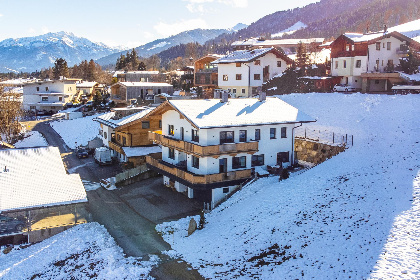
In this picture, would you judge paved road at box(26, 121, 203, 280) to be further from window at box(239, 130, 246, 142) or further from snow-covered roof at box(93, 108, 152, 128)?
window at box(239, 130, 246, 142)

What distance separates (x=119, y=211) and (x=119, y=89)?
167 ft

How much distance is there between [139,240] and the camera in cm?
2781

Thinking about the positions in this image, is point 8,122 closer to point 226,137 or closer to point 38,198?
point 38,198

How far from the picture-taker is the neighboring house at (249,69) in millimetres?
63875

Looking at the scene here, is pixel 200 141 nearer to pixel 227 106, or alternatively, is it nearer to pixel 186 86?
pixel 227 106

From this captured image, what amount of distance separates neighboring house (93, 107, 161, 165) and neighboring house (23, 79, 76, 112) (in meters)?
46.7

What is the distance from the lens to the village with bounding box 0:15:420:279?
2264 centimetres

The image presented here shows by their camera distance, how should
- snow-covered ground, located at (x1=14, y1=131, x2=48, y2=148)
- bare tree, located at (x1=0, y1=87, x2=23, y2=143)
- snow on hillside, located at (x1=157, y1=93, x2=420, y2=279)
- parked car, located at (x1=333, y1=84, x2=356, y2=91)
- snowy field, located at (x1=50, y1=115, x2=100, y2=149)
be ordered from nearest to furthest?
snow on hillside, located at (x1=157, y1=93, x2=420, y2=279)
parked car, located at (x1=333, y1=84, x2=356, y2=91)
snow-covered ground, located at (x1=14, y1=131, x2=48, y2=148)
snowy field, located at (x1=50, y1=115, x2=100, y2=149)
bare tree, located at (x1=0, y1=87, x2=23, y2=143)

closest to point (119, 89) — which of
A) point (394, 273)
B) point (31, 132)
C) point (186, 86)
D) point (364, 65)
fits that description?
point (186, 86)

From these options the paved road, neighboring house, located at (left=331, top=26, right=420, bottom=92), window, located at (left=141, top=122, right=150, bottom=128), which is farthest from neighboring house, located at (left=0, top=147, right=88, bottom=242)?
neighboring house, located at (left=331, top=26, right=420, bottom=92)

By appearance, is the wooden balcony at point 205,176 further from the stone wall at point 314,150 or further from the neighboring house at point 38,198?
the stone wall at point 314,150

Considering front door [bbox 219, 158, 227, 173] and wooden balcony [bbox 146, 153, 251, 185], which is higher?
front door [bbox 219, 158, 227, 173]

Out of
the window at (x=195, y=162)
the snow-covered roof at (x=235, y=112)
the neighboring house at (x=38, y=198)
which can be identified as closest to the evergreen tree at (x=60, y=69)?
the neighboring house at (x=38, y=198)

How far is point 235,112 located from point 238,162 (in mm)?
4542
